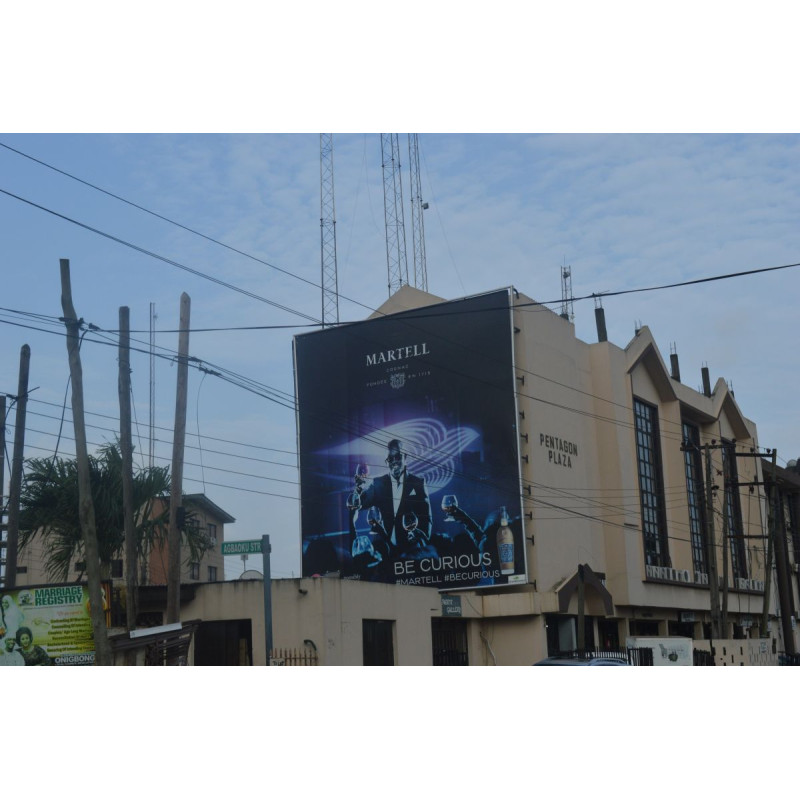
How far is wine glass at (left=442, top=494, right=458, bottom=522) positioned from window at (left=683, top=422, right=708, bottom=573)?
867 inches

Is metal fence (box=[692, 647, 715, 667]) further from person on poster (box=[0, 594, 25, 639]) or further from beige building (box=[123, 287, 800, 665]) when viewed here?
person on poster (box=[0, 594, 25, 639])

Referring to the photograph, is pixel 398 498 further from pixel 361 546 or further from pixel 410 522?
pixel 361 546

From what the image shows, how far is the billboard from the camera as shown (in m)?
24.0

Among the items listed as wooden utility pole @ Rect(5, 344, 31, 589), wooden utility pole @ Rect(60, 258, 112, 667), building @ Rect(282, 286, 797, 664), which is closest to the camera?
wooden utility pole @ Rect(60, 258, 112, 667)

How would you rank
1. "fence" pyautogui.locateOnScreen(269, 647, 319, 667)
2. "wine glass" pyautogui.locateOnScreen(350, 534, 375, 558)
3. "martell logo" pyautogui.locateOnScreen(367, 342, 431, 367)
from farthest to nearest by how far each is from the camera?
"wine glass" pyautogui.locateOnScreen(350, 534, 375, 558)
"martell logo" pyautogui.locateOnScreen(367, 342, 431, 367)
"fence" pyautogui.locateOnScreen(269, 647, 319, 667)

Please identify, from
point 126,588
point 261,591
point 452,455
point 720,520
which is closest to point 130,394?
point 126,588

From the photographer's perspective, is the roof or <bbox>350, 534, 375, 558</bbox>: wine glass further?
the roof

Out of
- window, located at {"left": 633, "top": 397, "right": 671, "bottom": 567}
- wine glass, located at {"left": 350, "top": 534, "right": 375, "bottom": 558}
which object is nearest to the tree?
wine glass, located at {"left": 350, "top": 534, "right": 375, "bottom": 558}

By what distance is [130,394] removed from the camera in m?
25.7

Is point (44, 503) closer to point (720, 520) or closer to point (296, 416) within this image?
point (296, 416)

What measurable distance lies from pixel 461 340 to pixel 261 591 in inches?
888

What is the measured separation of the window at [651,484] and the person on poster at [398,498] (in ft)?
48.4


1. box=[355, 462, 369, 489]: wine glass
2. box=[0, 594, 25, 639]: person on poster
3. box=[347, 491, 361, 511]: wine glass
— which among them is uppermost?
box=[355, 462, 369, 489]: wine glass

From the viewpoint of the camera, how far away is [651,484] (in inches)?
2352
